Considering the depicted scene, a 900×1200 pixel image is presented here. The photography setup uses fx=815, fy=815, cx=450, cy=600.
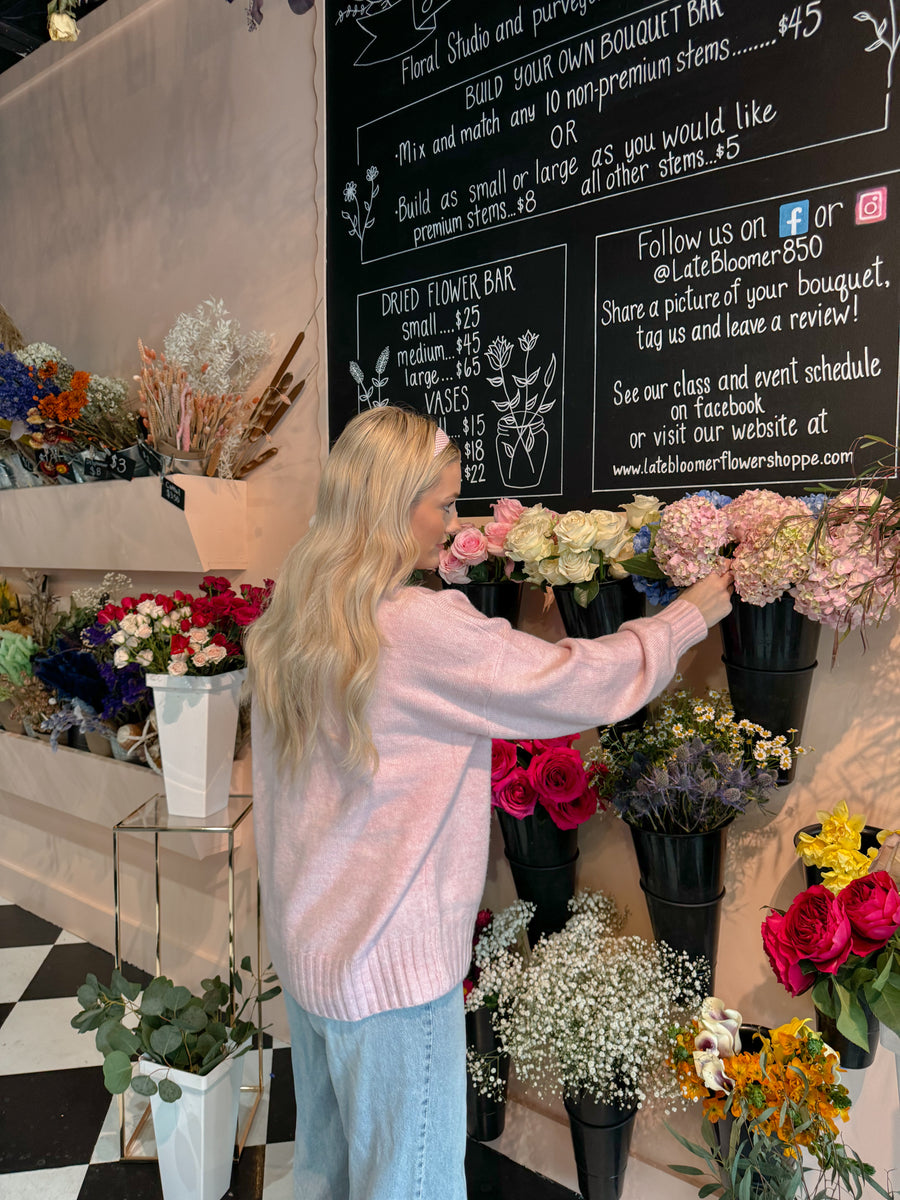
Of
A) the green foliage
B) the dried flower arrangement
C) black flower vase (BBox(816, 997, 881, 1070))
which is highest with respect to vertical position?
the dried flower arrangement

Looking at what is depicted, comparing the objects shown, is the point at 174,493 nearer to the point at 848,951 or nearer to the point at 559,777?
the point at 559,777

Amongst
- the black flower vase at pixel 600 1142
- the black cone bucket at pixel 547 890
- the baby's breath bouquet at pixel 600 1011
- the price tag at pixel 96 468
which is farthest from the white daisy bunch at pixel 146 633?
the black flower vase at pixel 600 1142

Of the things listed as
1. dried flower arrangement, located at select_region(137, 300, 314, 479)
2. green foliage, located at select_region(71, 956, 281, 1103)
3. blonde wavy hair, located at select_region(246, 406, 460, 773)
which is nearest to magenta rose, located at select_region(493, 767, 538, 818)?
blonde wavy hair, located at select_region(246, 406, 460, 773)

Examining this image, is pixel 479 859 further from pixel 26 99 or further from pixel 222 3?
pixel 26 99

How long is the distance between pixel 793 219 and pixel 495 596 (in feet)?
3.13

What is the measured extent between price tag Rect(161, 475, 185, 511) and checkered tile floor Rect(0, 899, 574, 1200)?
1686 millimetres

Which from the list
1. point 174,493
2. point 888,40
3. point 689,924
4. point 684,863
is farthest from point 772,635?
point 174,493

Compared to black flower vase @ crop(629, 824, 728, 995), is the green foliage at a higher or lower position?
lower

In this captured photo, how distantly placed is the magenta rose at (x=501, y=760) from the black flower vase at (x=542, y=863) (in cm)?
7

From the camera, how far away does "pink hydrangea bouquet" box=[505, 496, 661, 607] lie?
1.60 meters

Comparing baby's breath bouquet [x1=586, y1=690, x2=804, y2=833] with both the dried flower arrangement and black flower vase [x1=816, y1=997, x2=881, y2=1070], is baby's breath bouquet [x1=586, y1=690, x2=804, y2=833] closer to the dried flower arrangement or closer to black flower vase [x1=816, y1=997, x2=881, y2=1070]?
black flower vase [x1=816, y1=997, x2=881, y2=1070]

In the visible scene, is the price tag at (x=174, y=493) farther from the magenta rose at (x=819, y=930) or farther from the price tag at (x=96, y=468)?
the magenta rose at (x=819, y=930)

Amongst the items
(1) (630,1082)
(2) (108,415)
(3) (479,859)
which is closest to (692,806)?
(3) (479,859)

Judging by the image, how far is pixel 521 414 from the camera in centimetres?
197
